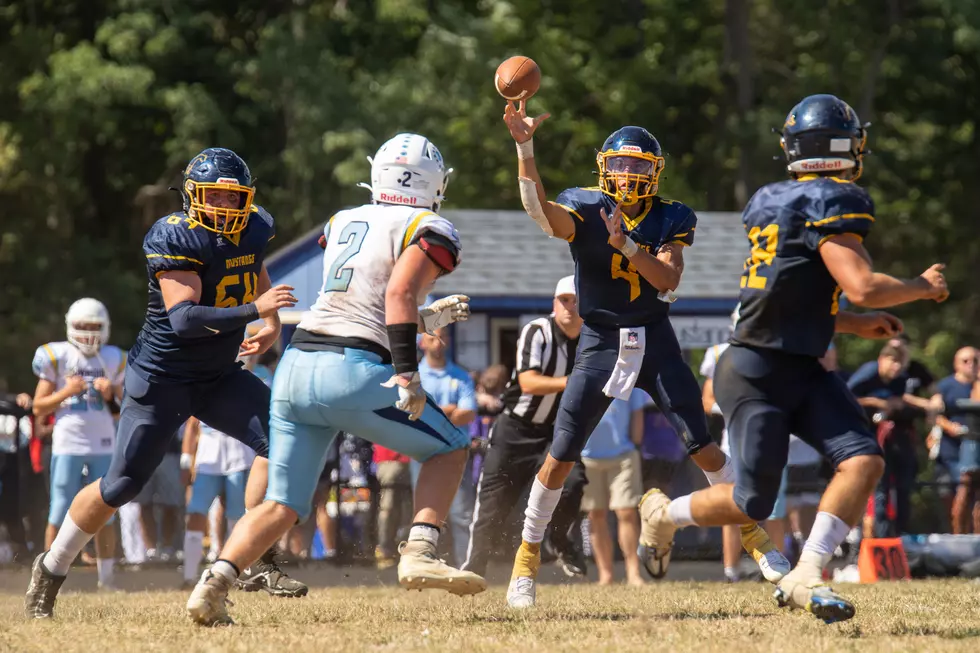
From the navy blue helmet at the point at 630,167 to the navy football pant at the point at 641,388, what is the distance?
653 millimetres

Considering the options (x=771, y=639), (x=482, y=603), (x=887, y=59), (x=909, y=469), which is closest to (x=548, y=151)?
(x=887, y=59)

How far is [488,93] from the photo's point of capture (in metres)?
27.3

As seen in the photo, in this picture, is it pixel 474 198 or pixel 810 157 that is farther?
pixel 474 198

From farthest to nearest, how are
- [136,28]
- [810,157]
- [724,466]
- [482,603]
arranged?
1. [136,28]
2. [482,603]
3. [724,466]
4. [810,157]

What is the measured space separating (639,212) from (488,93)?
19925 mm

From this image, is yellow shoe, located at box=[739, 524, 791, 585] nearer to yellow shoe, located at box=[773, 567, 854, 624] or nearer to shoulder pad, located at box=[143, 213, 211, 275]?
yellow shoe, located at box=[773, 567, 854, 624]

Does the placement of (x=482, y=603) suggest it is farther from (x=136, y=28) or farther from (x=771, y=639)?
(x=136, y=28)

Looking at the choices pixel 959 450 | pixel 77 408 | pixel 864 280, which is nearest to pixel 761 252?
pixel 864 280

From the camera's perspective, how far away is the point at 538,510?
25.3 ft

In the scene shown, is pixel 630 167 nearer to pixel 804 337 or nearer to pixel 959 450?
pixel 804 337

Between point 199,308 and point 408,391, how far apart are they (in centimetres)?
118

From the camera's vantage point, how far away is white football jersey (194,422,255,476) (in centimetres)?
1121

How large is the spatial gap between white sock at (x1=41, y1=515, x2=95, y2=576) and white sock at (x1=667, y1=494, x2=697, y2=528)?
A: 8.80 ft

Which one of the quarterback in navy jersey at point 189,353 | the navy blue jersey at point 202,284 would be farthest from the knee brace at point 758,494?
the navy blue jersey at point 202,284
